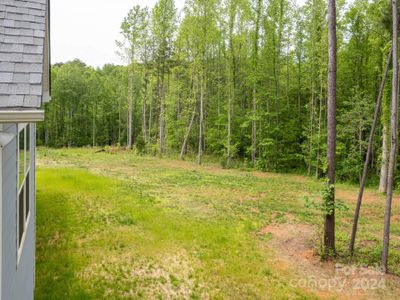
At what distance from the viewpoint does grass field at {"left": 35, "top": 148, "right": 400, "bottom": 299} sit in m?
5.60

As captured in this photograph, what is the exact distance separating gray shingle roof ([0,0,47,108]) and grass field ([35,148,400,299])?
13.8ft

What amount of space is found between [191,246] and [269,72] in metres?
19.8

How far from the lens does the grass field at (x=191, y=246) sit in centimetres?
560

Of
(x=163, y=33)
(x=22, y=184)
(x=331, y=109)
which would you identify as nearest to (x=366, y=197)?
(x=331, y=109)

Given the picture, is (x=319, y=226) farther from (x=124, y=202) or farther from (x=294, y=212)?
(x=124, y=202)

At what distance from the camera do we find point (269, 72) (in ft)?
79.6

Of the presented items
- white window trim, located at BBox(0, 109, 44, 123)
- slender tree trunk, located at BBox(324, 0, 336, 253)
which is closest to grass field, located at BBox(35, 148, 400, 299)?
slender tree trunk, located at BBox(324, 0, 336, 253)

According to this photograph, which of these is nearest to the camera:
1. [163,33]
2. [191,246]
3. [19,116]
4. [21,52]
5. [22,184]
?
[19,116]

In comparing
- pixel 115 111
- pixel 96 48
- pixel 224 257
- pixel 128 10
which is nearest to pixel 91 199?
pixel 224 257

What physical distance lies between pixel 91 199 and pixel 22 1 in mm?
8864

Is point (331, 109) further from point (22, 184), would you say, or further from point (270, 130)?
point (270, 130)

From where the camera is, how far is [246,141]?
2689 cm

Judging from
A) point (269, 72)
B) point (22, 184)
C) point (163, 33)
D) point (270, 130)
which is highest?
point (163, 33)

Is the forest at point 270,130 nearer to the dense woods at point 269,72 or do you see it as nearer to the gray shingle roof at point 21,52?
the dense woods at point 269,72
